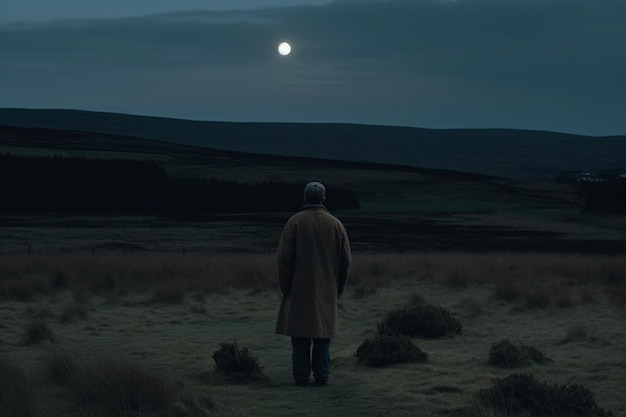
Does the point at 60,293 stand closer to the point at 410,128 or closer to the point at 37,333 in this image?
the point at 37,333

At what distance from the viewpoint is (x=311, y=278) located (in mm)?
9672

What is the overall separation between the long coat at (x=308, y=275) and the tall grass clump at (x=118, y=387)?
1342 mm

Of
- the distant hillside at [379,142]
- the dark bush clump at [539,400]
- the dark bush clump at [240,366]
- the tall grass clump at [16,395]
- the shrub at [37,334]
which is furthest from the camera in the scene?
the distant hillside at [379,142]

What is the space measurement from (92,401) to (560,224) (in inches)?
1785

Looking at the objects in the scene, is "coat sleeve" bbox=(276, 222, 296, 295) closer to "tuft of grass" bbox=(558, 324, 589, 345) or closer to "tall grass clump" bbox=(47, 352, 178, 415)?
"tall grass clump" bbox=(47, 352, 178, 415)

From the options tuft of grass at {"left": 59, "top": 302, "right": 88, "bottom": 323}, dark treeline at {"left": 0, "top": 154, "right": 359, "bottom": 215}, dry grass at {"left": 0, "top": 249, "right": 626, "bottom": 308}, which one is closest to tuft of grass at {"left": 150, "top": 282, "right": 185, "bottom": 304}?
dry grass at {"left": 0, "top": 249, "right": 626, "bottom": 308}

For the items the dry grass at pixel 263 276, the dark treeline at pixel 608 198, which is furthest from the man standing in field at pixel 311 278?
the dark treeline at pixel 608 198

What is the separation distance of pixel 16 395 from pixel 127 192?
2144 inches

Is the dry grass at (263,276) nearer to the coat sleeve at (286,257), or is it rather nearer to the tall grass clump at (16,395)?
the coat sleeve at (286,257)

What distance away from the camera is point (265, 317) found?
16438 millimetres

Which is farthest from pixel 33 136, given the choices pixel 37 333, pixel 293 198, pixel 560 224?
pixel 37 333

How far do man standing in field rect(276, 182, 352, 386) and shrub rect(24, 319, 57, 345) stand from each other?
4512 millimetres

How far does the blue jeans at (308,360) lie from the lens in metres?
9.80

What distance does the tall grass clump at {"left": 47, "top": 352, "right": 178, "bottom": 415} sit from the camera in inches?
333
